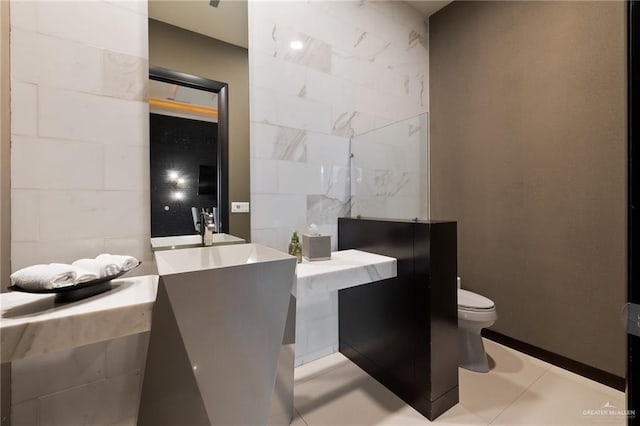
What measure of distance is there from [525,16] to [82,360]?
11.7 feet

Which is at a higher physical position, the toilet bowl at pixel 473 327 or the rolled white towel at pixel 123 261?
the rolled white towel at pixel 123 261

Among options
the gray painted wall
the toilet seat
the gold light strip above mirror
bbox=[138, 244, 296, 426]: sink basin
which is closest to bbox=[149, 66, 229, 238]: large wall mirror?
the gold light strip above mirror

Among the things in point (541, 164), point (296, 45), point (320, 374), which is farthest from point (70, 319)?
point (541, 164)

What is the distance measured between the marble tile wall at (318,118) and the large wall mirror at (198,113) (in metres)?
0.10

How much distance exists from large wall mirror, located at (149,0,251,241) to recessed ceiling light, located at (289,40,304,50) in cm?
35

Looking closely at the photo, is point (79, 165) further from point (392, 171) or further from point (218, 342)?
point (392, 171)

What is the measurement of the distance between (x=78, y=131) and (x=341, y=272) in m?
1.47

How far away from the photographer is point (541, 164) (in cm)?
202

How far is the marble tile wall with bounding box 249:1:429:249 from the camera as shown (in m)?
1.83

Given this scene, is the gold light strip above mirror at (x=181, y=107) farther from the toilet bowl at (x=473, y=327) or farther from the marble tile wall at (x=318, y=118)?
the toilet bowl at (x=473, y=327)

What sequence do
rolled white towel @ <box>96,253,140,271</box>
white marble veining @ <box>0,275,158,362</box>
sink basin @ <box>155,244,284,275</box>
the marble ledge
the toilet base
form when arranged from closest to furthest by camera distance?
white marble veining @ <box>0,275,158,362</box>, rolled white towel @ <box>96,253,140,271</box>, sink basin @ <box>155,244,284,275</box>, the marble ledge, the toilet base

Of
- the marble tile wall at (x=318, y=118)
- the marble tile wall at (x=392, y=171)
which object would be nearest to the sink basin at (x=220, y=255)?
the marble tile wall at (x=318, y=118)

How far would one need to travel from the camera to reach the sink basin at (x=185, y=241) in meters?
1.46

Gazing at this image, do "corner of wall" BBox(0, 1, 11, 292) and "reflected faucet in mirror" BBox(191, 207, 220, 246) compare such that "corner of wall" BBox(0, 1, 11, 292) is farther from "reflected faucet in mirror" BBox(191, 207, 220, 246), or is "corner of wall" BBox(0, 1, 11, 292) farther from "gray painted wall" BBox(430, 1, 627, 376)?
"gray painted wall" BBox(430, 1, 627, 376)
